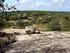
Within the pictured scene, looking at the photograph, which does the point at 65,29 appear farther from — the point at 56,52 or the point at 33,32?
the point at 56,52

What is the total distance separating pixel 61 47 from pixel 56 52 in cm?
105

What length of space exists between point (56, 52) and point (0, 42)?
3.26 m

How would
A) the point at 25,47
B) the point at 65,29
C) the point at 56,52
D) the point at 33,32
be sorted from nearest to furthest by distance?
the point at 56,52 < the point at 25,47 < the point at 33,32 < the point at 65,29

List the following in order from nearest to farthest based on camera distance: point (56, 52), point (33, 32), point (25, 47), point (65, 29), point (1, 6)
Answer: point (56, 52) → point (25, 47) → point (1, 6) → point (33, 32) → point (65, 29)

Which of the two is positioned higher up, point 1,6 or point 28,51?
point 1,6

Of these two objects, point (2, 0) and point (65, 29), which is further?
point (65, 29)

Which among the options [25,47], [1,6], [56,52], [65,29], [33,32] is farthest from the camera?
[65,29]

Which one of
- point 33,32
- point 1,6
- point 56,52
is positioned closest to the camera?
point 56,52

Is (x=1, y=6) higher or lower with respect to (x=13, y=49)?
higher

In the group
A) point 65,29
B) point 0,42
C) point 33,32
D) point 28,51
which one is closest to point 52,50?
point 28,51

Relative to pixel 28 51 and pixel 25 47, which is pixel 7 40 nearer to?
pixel 25 47

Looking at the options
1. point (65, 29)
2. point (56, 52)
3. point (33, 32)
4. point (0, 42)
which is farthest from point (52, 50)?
point (65, 29)

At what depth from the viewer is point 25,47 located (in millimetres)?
10766

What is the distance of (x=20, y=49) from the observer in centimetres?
1028
